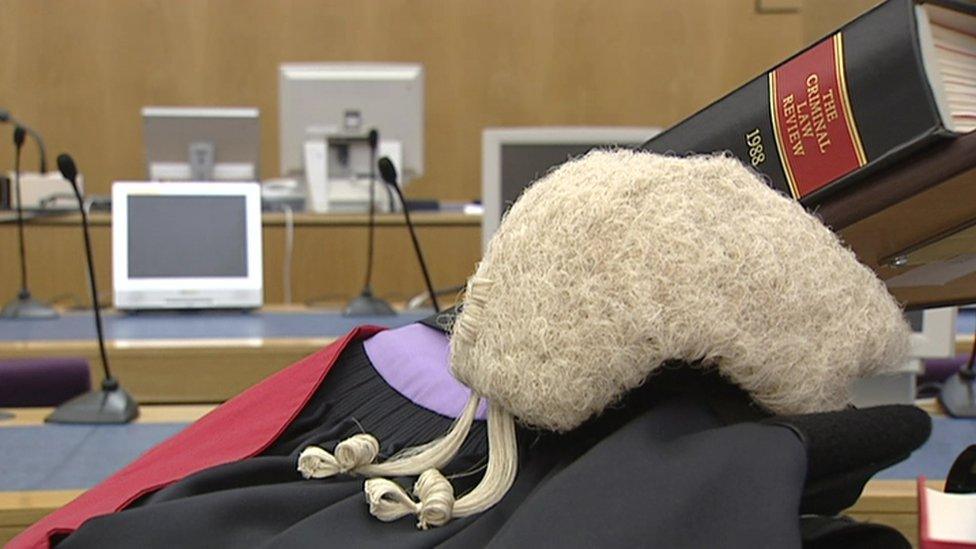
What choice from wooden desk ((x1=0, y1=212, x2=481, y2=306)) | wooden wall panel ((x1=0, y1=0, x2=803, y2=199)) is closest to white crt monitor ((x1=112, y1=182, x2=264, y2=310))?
wooden desk ((x1=0, y1=212, x2=481, y2=306))

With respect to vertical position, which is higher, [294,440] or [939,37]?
[939,37]

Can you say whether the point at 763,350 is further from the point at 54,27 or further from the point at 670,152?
the point at 54,27

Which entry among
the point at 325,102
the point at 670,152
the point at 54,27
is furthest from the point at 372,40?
the point at 670,152

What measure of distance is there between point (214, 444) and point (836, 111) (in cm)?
45

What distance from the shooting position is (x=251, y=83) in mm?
5645

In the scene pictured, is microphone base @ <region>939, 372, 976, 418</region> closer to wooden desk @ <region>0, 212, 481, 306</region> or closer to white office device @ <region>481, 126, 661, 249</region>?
white office device @ <region>481, 126, 661, 249</region>

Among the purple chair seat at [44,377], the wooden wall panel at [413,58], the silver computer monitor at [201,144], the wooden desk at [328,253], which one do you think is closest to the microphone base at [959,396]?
the purple chair seat at [44,377]

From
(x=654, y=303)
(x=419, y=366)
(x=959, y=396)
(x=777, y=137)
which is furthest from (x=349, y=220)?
(x=654, y=303)

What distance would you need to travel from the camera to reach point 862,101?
0.57m

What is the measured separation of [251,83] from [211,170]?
178cm

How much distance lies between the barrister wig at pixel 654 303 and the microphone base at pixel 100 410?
1150mm

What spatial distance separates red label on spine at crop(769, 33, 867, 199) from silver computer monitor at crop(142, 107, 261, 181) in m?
3.56

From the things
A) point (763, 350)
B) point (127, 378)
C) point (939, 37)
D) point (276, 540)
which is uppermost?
point (939, 37)

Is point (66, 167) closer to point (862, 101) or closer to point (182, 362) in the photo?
point (182, 362)
